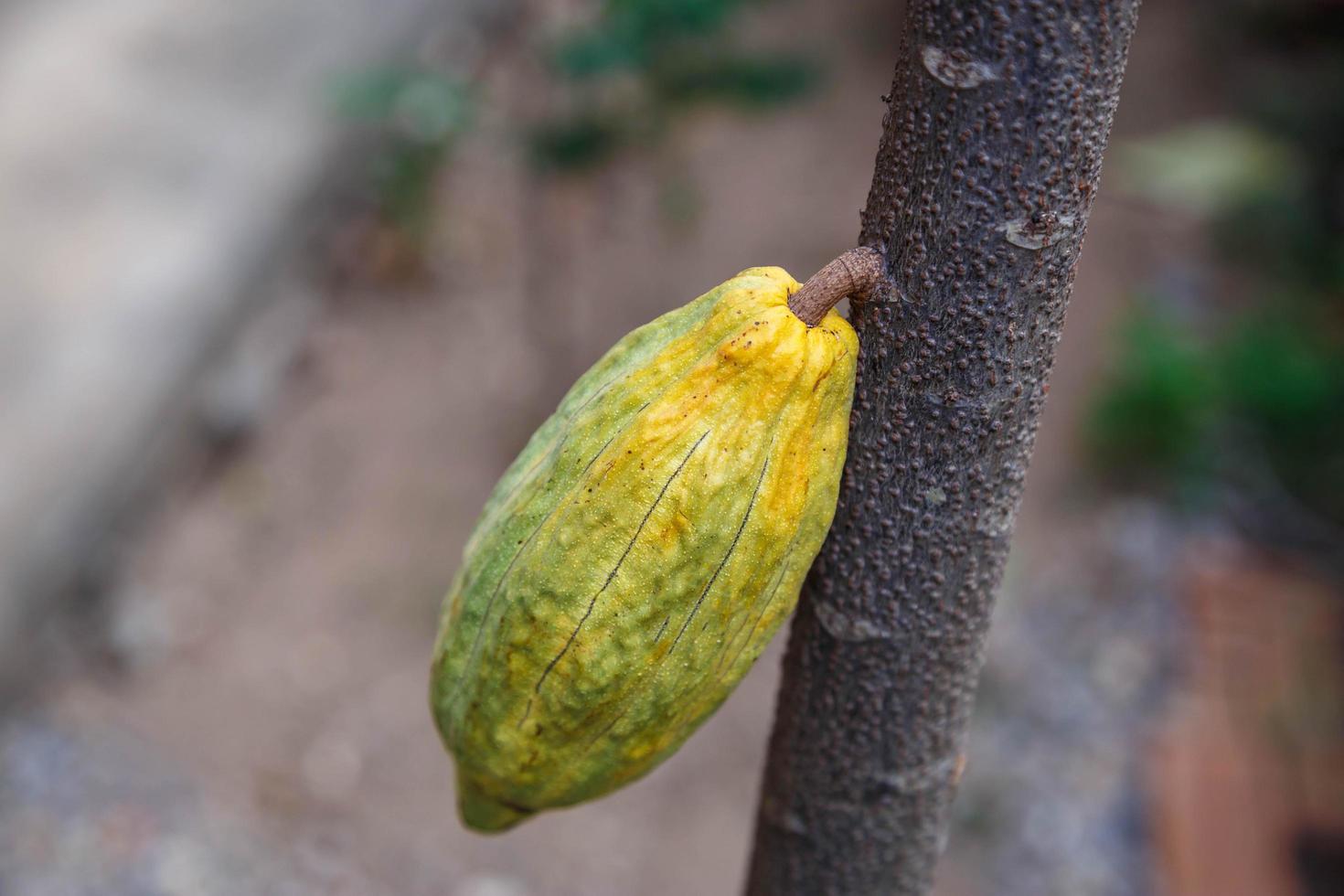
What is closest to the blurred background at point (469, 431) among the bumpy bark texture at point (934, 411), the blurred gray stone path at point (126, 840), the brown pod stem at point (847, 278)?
the blurred gray stone path at point (126, 840)

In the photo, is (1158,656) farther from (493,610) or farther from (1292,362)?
(493,610)

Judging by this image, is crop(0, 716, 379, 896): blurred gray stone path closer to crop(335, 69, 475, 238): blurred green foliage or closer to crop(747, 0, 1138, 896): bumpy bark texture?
crop(335, 69, 475, 238): blurred green foliage

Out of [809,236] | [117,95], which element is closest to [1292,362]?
[809,236]

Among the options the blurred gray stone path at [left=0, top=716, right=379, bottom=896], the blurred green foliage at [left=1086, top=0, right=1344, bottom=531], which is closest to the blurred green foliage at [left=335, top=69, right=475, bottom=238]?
the blurred gray stone path at [left=0, top=716, right=379, bottom=896]

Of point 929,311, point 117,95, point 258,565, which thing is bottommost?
point 929,311

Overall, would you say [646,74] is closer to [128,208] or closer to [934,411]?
[128,208]

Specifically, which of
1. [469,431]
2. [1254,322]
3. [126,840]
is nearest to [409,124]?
[469,431]
